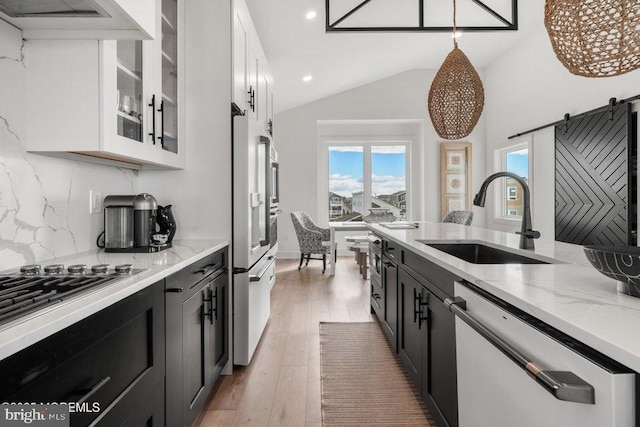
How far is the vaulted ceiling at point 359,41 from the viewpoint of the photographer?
402 cm

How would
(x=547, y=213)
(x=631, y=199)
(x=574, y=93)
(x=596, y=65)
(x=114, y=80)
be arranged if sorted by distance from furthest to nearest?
(x=547, y=213) → (x=574, y=93) → (x=631, y=199) → (x=114, y=80) → (x=596, y=65)

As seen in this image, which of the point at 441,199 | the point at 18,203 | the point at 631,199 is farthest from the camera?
the point at 441,199

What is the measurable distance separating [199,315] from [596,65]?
1849 mm

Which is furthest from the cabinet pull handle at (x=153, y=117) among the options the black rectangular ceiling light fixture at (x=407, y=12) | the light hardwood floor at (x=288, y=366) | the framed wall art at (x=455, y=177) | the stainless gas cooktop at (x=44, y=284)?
the framed wall art at (x=455, y=177)

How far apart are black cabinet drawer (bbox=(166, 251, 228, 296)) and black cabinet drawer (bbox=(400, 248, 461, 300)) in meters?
1.06

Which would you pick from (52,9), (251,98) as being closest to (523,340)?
(52,9)

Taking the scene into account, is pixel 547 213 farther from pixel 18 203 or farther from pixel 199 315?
pixel 18 203

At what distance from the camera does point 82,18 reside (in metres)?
1.31

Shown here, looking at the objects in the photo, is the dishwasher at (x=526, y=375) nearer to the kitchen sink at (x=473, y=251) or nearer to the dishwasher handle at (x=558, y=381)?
the dishwasher handle at (x=558, y=381)

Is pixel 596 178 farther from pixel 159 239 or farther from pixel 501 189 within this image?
pixel 159 239

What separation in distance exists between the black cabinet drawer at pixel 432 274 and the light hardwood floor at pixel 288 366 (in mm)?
892

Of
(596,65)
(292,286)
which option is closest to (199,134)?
(596,65)

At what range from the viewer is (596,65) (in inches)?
47.9

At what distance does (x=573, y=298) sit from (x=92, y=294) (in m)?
1.21
